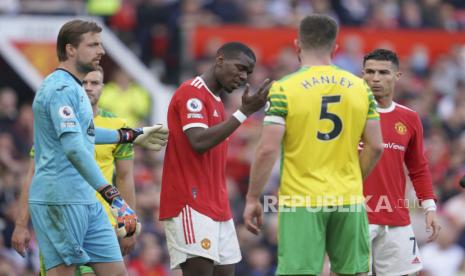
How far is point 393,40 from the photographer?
75.0ft

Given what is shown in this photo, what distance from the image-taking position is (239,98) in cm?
2000

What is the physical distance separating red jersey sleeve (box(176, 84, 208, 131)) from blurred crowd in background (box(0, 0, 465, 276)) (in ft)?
18.4

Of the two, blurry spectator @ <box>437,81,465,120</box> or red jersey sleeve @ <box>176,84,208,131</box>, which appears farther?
blurry spectator @ <box>437,81,465,120</box>

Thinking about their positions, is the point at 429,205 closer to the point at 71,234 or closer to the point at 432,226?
the point at 432,226

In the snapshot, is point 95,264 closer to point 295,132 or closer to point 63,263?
point 63,263

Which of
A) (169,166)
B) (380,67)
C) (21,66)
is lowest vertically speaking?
(169,166)

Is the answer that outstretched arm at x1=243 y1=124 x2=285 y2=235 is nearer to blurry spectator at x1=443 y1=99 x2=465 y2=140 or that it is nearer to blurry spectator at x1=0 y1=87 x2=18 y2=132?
blurry spectator at x1=0 y1=87 x2=18 y2=132

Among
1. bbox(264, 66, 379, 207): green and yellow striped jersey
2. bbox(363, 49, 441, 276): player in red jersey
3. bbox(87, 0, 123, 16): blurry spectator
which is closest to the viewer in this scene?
bbox(264, 66, 379, 207): green and yellow striped jersey

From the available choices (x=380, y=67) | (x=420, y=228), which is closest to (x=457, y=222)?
(x=420, y=228)

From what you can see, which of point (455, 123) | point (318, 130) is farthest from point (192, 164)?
point (455, 123)

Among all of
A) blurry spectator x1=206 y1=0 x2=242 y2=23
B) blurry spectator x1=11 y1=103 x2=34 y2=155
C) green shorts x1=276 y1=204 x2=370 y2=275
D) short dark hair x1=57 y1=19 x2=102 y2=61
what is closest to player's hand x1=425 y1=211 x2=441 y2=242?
green shorts x1=276 y1=204 x2=370 y2=275

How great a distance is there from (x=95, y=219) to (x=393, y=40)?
46.2 feet

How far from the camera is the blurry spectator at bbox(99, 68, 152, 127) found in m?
20.0

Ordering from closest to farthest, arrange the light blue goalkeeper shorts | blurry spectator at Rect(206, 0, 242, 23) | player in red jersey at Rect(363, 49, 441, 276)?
1. the light blue goalkeeper shorts
2. player in red jersey at Rect(363, 49, 441, 276)
3. blurry spectator at Rect(206, 0, 242, 23)
